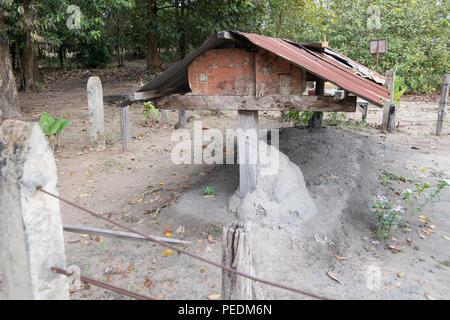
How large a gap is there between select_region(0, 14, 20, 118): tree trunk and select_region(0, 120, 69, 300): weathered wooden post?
8.90 metres

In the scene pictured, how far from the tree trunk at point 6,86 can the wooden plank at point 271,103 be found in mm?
7311

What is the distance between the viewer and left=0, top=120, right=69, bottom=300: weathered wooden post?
6.37ft

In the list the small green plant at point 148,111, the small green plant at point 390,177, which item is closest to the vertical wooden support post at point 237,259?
the small green plant at point 390,177

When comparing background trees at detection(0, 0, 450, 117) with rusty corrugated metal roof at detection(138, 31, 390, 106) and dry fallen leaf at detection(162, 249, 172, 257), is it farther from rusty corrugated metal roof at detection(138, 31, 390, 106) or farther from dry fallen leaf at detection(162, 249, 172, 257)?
dry fallen leaf at detection(162, 249, 172, 257)

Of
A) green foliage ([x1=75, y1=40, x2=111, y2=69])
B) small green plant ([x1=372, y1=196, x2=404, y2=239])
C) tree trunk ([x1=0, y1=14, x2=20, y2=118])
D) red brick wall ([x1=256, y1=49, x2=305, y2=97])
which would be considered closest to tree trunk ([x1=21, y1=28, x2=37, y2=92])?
tree trunk ([x1=0, y1=14, x2=20, y2=118])

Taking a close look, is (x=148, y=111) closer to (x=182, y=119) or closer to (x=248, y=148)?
(x=182, y=119)

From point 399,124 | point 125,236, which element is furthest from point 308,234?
point 399,124

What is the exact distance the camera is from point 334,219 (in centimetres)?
448

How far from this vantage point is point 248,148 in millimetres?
4371

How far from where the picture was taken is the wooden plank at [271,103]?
393 cm

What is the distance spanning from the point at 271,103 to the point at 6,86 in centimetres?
844

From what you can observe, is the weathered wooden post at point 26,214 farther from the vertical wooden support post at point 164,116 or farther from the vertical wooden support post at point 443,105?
the vertical wooden support post at point 443,105
